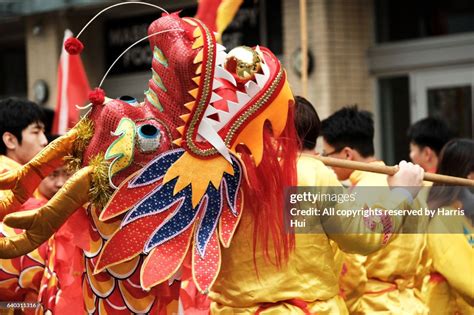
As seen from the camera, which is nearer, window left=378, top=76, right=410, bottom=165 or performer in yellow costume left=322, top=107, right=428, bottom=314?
performer in yellow costume left=322, top=107, right=428, bottom=314

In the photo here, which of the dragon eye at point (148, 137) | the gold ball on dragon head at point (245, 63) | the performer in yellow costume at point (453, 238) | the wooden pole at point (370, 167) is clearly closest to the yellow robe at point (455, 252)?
the performer in yellow costume at point (453, 238)

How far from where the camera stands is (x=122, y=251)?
409 cm

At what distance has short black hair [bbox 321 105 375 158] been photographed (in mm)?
5430

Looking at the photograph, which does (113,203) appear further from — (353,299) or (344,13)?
(344,13)

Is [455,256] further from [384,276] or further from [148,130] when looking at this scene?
[148,130]

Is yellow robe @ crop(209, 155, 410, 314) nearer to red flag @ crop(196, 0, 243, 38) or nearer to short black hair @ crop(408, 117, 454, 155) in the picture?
red flag @ crop(196, 0, 243, 38)

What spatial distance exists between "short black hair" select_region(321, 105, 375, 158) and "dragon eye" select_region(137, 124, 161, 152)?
155 cm

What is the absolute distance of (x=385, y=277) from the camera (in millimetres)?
5066

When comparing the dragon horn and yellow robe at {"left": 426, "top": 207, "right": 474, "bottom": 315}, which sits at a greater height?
the dragon horn

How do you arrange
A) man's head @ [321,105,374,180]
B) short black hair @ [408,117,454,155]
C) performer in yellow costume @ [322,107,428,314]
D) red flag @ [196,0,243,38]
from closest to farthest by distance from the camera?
performer in yellow costume @ [322,107,428,314]
man's head @ [321,105,374,180]
red flag @ [196,0,243,38]
short black hair @ [408,117,454,155]

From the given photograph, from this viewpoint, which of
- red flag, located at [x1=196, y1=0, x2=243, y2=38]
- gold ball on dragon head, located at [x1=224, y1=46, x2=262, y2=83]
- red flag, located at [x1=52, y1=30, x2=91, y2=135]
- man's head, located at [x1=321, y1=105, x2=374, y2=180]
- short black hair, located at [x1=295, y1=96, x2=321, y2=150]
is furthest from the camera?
red flag, located at [x1=52, y1=30, x2=91, y2=135]

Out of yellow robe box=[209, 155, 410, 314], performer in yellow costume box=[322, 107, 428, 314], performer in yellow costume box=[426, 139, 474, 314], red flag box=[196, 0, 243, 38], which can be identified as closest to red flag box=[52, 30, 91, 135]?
red flag box=[196, 0, 243, 38]

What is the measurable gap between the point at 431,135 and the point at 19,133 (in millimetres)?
2451

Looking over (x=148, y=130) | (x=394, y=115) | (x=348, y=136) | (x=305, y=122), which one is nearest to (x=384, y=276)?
(x=348, y=136)
